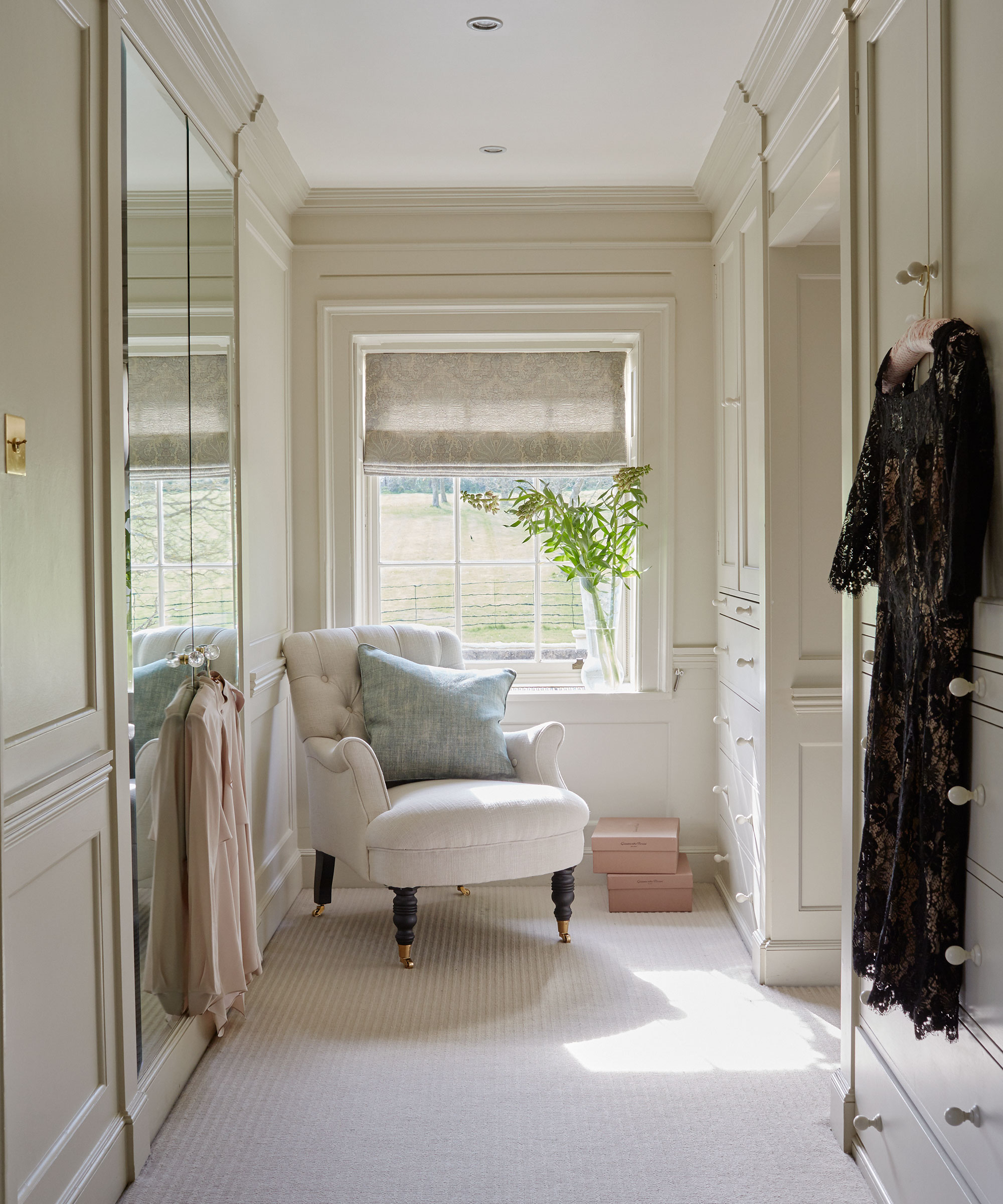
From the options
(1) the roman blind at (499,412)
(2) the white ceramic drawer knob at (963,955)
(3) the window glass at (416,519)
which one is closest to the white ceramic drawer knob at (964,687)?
(2) the white ceramic drawer knob at (963,955)

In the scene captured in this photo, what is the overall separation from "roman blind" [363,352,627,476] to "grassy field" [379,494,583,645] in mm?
240

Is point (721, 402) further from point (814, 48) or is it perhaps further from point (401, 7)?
point (401, 7)

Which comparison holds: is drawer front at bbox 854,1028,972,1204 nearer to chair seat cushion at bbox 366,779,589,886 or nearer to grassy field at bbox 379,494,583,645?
chair seat cushion at bbox 366,779,589,886

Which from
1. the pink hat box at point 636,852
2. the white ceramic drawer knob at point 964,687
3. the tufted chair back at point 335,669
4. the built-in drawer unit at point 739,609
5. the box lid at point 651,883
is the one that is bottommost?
the box lid at point 651,883

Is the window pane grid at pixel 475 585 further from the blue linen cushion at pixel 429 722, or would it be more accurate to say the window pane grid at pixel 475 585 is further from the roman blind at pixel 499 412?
the blue linen cushion at pixel 429 722

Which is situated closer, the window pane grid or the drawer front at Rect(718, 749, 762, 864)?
the drawer front at Rect(718, 749, 762, 864)

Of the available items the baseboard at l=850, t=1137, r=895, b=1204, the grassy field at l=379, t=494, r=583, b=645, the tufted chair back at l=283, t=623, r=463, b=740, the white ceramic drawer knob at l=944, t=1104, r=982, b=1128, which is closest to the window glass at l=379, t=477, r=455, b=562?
the grassy field at l=379, t=494, r=583, b=645

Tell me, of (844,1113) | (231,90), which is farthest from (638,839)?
(231,90)

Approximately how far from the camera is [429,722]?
11.4 feet

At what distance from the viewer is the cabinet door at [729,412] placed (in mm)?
3375

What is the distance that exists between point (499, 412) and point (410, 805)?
66.9 inches

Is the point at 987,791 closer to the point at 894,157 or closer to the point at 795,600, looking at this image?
the point at 894,157

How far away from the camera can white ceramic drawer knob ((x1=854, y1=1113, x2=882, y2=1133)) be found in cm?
193

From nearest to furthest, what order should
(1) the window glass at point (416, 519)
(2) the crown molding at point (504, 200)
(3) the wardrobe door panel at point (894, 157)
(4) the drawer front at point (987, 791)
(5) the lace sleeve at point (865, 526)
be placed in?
(4) the drawer front at point (987, 791)
(3) the wardrobe door panel at point (894, 157)
(5) the lace sleeve at point (865, 526)
(2) the crown molding at point (504, 200)
(1) the window glass at point (416, 519)
